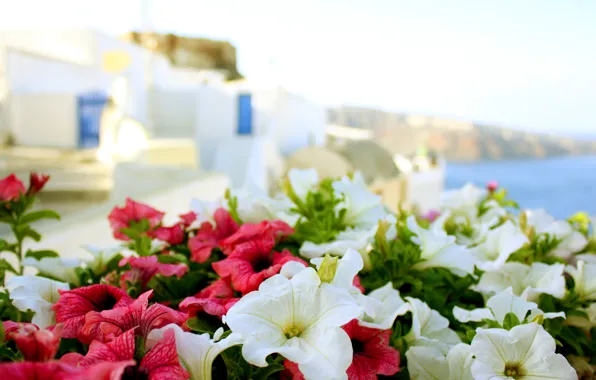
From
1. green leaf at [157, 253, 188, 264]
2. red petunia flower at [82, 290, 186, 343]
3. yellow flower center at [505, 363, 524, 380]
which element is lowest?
yellow flower center at [505, 363, 524, 380]

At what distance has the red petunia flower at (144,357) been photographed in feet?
1.58

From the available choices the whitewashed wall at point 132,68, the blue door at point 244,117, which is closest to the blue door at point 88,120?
the whitewashed wall at point 132,68

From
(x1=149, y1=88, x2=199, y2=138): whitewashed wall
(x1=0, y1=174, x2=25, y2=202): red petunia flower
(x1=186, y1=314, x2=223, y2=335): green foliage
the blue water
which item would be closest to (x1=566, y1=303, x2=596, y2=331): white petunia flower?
(x1=186, y1=314, x2=223, y2=335): green foliage

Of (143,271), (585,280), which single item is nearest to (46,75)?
(143,271)

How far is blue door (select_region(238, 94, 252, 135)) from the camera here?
43.7ft

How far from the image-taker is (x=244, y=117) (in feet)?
43.7

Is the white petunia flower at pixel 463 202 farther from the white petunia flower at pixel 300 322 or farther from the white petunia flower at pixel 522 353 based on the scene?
the white petunia flower at pixel 300 322

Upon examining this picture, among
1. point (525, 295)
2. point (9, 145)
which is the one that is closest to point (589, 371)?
point (525, 295)

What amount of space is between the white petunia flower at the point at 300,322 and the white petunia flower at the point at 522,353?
0.50 feet

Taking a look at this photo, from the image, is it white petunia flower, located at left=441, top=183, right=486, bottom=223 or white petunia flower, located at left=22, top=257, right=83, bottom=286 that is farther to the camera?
white petunia flower, located at left=441, top=183, right=486, bottom=223

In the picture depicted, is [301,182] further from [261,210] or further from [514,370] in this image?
[514,370]

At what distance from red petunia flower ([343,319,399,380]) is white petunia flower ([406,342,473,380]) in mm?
36

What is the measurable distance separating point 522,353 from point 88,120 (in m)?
10.5

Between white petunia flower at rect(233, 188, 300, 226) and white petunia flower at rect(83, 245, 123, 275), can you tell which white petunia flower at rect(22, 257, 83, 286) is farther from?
white petunia flower at rect(233, 188, 300, 226)
